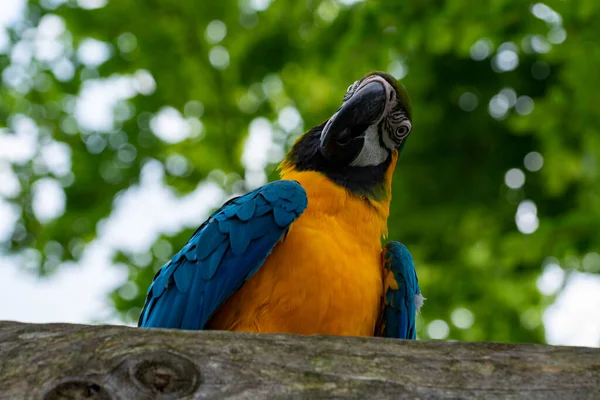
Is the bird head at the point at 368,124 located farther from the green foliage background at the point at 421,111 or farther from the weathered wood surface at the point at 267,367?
the green foliage background at the point at 421,111

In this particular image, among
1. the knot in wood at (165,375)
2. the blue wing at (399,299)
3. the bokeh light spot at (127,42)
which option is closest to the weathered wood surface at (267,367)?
the knot in wood at (165,375)

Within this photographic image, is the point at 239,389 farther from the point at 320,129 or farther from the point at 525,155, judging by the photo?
the point at 525,155

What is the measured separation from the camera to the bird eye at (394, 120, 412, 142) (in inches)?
135

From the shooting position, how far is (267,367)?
60.2 inches

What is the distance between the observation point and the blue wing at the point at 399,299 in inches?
113

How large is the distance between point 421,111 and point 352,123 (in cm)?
272

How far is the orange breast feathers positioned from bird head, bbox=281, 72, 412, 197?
0.37 m

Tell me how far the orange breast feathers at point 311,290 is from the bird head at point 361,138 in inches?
14.7

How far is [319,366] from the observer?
1.54 m

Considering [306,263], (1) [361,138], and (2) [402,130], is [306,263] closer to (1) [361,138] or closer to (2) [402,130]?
(1) [361,138]

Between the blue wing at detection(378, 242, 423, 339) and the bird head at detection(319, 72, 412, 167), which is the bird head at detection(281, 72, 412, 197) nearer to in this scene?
the bird head at detection(319, 72, 412, 167)

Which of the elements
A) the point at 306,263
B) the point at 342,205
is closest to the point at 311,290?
the point at 306,263

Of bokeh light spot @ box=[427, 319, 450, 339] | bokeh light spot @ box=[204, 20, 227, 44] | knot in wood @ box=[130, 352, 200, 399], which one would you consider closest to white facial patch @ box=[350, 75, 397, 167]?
knot in wood @ box=[130, 352, 200, 399]

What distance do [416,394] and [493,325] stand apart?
4487mm
